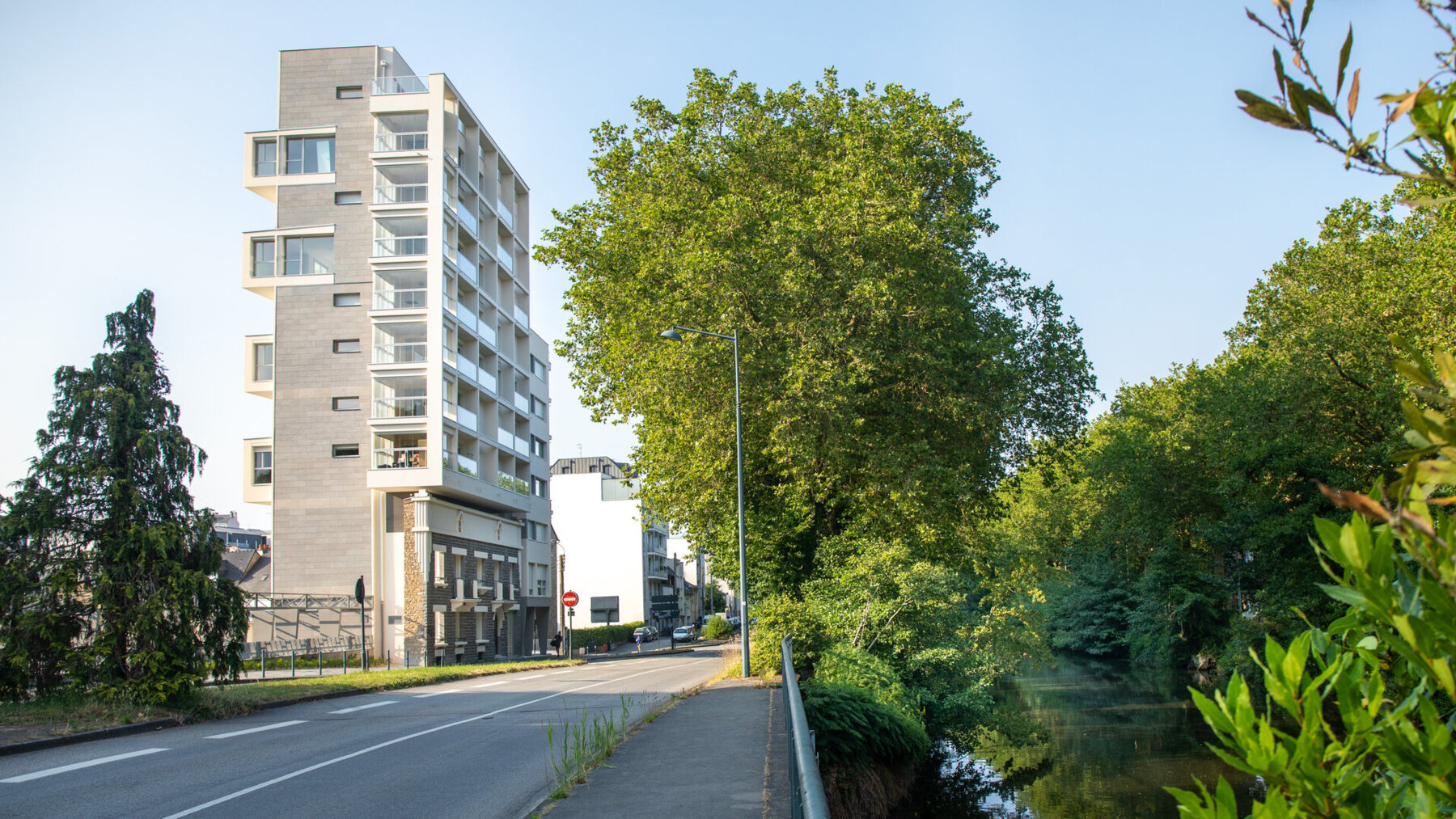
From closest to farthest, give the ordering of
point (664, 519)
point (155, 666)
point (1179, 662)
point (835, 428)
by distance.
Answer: point (155, 666) → point (835, 428) → point (664, 519) → point (1179, 662)

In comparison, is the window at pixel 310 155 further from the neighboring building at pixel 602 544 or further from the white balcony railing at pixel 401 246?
the neighboring building at pixel 602 544

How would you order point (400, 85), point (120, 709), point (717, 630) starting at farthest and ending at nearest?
point (717, 630) < point (400, 85) < point (120, 709)

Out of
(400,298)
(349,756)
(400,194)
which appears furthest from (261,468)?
(349,756)

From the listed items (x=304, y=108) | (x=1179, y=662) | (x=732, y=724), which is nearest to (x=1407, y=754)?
(x=732, y=724)

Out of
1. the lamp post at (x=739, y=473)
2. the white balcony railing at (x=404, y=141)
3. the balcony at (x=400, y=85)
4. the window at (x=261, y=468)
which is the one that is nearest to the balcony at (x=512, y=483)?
the window at (x=261, y=468)

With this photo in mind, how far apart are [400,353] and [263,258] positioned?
8.29 metres

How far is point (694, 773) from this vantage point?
9617mm

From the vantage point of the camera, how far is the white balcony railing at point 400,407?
43250mm

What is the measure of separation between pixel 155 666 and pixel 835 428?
45.8 feet

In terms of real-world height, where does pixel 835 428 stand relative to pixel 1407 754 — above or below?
above

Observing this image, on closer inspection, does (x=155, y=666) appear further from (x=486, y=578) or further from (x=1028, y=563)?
(x=1028, y=563)

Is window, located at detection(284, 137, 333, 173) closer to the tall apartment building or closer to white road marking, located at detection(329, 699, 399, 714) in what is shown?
the tall apartment building

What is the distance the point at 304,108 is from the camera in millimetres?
46156

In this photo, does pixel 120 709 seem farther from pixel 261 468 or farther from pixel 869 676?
pixel 261 468
